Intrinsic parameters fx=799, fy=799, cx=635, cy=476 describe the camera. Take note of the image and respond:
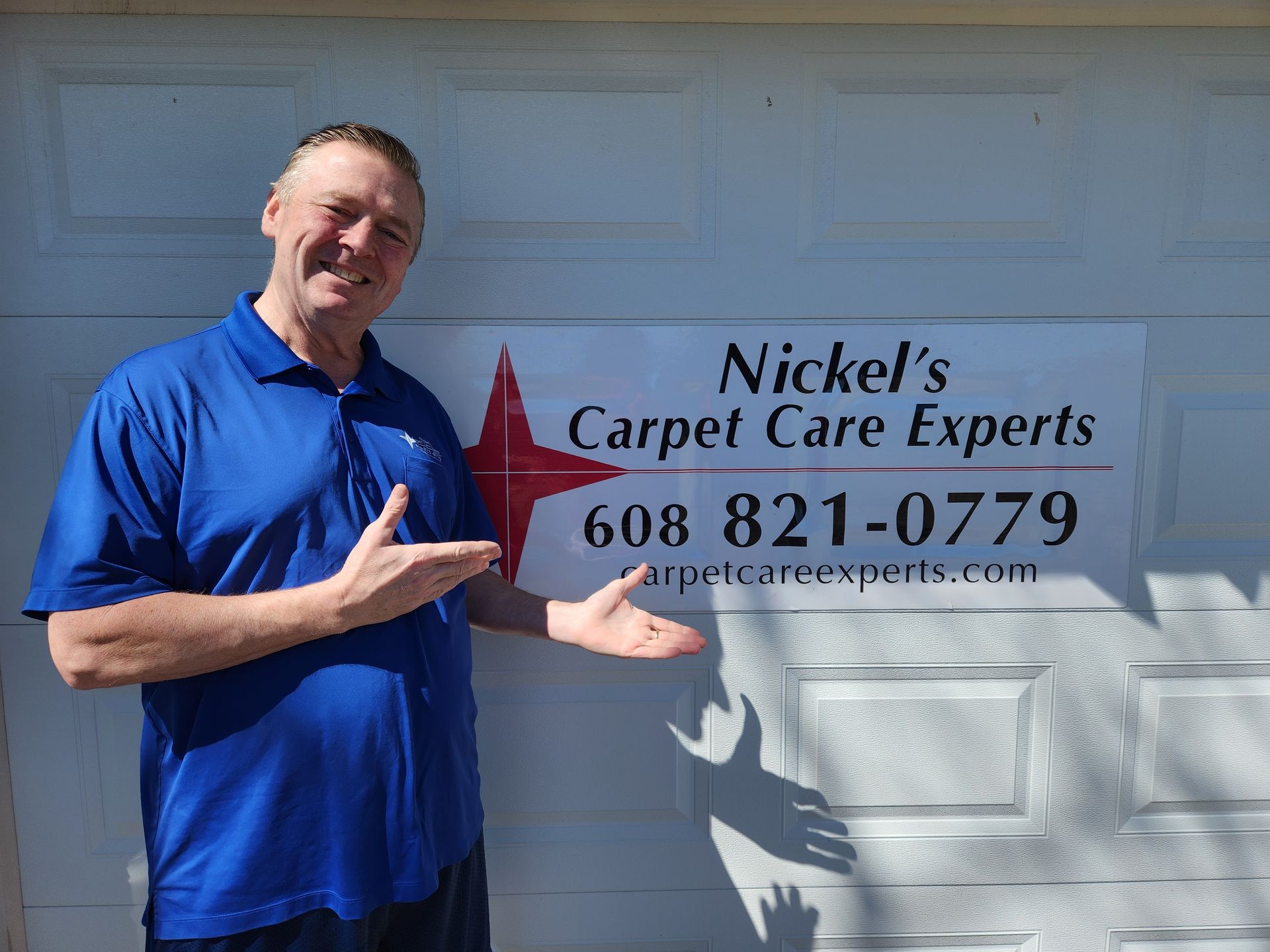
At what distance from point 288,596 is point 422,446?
1.13ft

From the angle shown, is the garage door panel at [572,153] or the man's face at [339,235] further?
the garage door panel at [572,153]

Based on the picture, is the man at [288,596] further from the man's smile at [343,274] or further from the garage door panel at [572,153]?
the garage door panel at [572,153]

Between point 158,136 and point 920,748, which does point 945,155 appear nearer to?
point 920,748

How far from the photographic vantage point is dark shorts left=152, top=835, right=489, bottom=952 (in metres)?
1.25

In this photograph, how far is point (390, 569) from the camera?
118 cm

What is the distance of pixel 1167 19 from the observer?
5.57ft

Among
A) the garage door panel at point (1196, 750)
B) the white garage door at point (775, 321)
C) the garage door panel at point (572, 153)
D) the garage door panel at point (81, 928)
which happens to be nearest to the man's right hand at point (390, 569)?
the white garage door at point (775, 321)

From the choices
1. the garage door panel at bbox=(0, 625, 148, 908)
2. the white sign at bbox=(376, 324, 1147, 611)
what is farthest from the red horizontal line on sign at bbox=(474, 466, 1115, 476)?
the garage door panel at bbox=(0, 625, 148, 908)

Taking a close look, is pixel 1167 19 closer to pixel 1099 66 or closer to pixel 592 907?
pixel 1099 66

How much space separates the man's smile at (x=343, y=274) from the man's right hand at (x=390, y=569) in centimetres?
38

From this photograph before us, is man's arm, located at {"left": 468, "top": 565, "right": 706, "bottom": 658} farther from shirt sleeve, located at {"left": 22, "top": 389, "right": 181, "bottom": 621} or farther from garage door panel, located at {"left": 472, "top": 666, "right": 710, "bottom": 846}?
shirt sleeve, located at {"left": 22, "top": 389, "right": 181, "bottom": 621}

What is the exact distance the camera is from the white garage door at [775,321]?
1.67m

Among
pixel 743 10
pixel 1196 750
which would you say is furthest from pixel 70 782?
pixel 1196 750

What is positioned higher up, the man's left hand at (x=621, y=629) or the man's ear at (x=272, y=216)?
the man's ear at (x=272, y=216)
